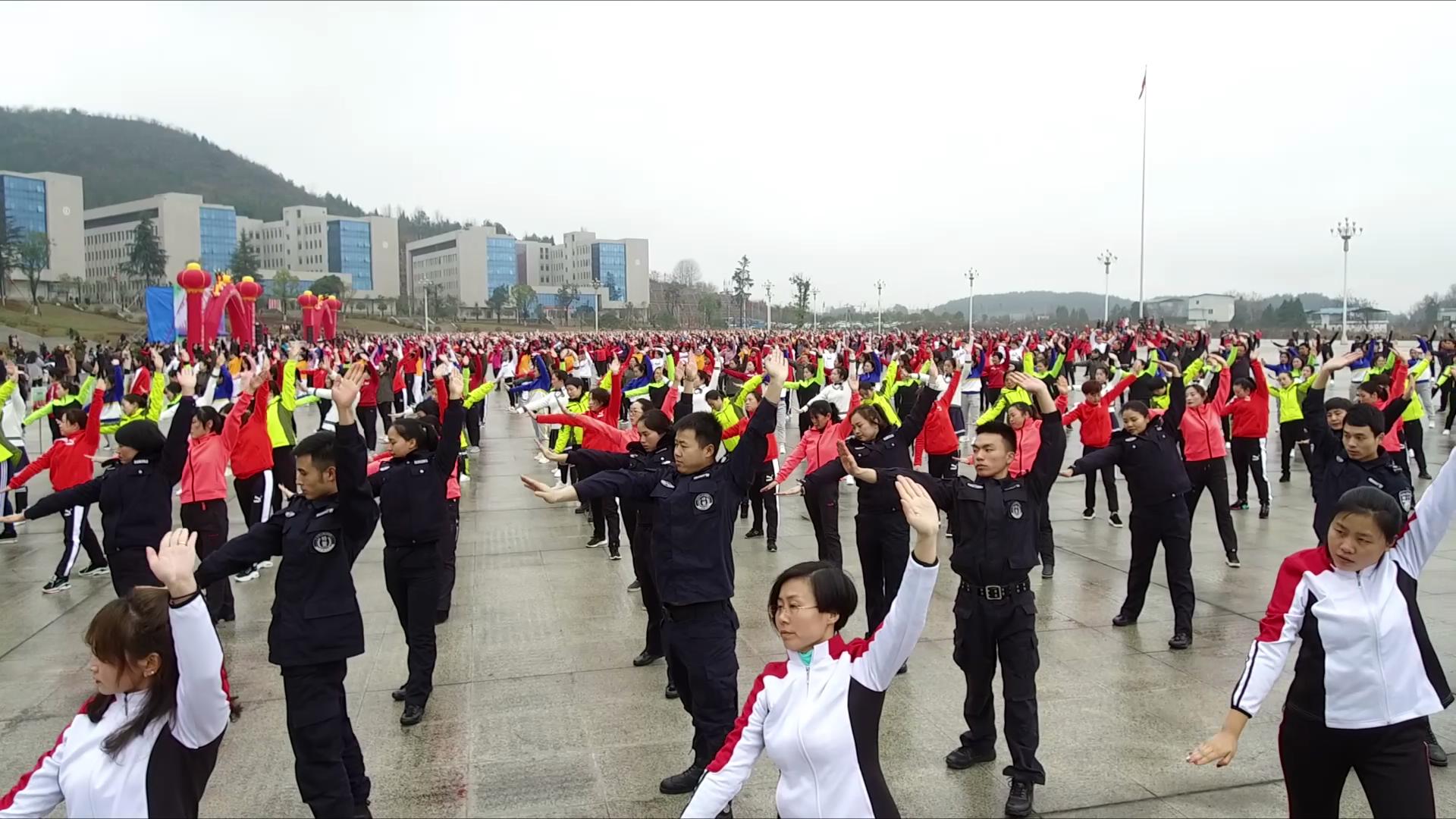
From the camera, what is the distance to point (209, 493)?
270 inches

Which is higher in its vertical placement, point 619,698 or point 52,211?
point 52,211

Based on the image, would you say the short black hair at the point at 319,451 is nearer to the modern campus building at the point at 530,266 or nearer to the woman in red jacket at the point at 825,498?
the woman in red jacket at the point at 825,498

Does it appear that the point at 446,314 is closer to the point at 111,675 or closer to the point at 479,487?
the point at 479,487

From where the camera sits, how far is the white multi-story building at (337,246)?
4843 inches

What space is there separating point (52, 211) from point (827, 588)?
403 ft

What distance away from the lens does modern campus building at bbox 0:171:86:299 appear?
97625mm

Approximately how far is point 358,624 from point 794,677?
2122mm

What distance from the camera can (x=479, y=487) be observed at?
537 inches

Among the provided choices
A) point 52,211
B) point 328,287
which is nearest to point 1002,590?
point 328,287

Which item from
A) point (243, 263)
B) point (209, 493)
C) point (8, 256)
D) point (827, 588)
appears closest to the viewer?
point (827, 588)

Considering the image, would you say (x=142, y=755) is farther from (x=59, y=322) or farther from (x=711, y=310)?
(x=711, y=310)

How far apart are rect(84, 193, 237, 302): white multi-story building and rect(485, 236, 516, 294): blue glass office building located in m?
30.8

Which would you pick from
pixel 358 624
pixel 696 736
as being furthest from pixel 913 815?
pixel 358 624

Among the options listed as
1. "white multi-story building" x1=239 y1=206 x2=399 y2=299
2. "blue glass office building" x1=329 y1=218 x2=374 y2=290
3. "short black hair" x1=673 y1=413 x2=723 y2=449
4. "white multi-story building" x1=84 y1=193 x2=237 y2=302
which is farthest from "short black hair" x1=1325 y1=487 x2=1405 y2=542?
"blue glass office building" x1=329 y1=218 x2=374 y2=290
